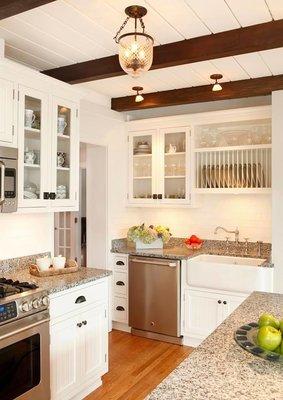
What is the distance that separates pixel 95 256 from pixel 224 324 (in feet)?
9.10

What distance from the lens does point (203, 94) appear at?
12.7 feet

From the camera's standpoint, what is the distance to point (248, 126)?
13.3 ft

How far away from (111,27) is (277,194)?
2071 millimetres

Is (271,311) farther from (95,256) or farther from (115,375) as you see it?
(95,256)

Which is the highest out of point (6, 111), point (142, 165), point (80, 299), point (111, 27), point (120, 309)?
point (111, 27)

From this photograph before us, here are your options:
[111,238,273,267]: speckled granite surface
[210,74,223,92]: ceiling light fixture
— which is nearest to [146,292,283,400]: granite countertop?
[111,238,273,267]: speckled granite surface

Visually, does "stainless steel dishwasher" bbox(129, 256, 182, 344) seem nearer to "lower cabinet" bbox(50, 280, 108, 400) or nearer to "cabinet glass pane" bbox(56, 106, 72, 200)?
"lower cabinet" bbox(50, 280, 108, 400)

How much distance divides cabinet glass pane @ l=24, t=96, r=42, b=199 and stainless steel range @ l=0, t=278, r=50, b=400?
0.76m

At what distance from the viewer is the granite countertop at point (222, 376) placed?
1.14 metres

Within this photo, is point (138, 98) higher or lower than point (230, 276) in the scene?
higher

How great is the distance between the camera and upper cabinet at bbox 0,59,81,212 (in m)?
2.66

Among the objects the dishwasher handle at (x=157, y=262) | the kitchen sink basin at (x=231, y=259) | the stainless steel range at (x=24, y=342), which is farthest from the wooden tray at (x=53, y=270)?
the kitchen sink basin at (x=231, y=259)

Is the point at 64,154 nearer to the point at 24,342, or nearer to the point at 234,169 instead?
the point at 24,342

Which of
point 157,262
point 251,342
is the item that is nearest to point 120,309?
point 157,262
